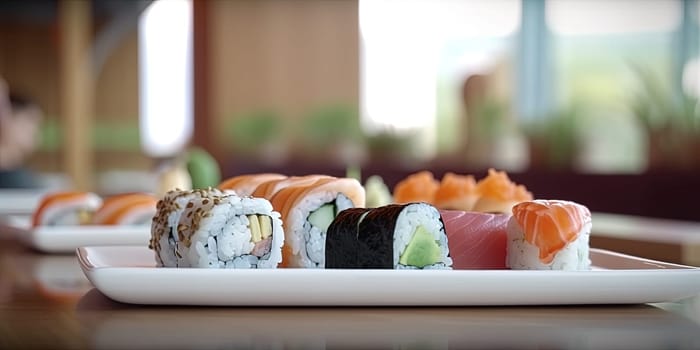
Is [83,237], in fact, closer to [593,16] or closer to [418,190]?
[418,190]

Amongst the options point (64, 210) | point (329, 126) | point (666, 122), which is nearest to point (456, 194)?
point (64, 210)

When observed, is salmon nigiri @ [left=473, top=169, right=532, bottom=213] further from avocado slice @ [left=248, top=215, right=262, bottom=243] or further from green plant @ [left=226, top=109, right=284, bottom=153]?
green plant @ [left=226, top=109, right=284, bottom=153]

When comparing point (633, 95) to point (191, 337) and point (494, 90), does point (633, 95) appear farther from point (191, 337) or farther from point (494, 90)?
point (191, 337)

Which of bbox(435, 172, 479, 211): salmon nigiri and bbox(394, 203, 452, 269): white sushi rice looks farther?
bbox(435, 172, 479, 211): salmon nigiri

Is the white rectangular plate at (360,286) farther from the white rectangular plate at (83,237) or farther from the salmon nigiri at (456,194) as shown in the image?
the white rectangular plate at (83,237)

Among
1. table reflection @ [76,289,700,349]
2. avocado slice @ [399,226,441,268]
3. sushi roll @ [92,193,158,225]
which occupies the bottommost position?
sushi roll @ [92,193,158,225]

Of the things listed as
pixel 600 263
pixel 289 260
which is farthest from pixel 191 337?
pixel 600 263

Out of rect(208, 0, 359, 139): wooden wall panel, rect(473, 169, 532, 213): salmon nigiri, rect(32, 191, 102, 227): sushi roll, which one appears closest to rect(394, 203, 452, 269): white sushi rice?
rect(473, 169, 532, 213): salmon nigiri

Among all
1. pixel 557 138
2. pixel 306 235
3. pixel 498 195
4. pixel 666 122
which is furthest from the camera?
pixel 557 138
